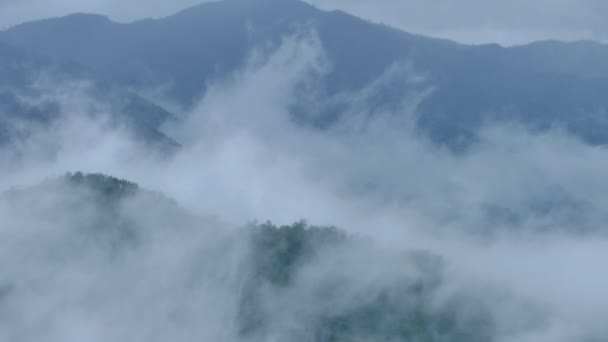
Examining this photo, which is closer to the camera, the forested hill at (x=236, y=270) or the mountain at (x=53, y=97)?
the forested hill at (x=236, y=270)

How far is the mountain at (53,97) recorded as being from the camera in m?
139

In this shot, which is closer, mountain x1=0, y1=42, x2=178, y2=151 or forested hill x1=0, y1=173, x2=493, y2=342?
forested hill x1=0, y1=173, x2=493, y2=342

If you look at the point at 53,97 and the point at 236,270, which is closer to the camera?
the point at 236,270

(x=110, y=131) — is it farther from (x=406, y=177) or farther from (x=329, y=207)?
(x=406, y=177)

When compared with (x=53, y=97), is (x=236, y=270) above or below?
below

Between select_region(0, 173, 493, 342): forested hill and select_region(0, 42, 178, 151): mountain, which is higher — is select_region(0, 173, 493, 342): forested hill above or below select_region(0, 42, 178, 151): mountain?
below

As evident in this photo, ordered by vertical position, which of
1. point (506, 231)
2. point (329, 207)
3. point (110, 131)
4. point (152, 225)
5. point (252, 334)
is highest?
point (110, 131)

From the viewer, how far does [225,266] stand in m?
65.3

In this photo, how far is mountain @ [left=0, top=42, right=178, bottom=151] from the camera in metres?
A: 139

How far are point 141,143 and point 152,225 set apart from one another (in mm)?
78040

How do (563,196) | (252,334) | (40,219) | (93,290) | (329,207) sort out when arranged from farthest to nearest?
(563,196), (329,207), (40,219), (93,290), (252,334)

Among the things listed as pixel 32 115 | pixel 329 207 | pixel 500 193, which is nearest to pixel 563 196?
pixel 500 193

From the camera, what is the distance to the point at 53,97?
149750 mm

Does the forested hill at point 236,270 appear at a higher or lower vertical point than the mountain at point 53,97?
lower
